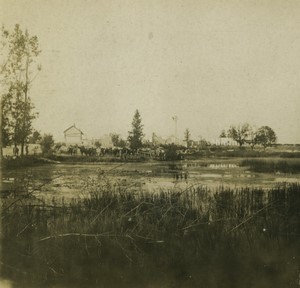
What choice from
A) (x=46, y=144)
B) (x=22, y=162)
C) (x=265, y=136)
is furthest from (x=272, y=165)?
(x=22, y=162)

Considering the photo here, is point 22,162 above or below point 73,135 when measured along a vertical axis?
below

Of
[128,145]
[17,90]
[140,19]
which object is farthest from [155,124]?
[17,90]

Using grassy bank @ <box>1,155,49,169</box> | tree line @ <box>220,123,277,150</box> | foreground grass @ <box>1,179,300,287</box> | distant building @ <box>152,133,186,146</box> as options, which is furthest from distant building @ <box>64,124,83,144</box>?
tree line @ <box>220,123,277,150</box>

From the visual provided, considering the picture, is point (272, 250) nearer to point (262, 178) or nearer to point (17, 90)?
point (262, 178)

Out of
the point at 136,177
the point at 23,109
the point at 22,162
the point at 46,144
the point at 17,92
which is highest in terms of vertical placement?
the point at 17,92

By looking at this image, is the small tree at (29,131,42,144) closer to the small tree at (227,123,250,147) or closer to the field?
the field

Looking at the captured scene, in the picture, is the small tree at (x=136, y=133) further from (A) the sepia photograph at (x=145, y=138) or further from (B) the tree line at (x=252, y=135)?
(B) the tree line at (x=252, y=135)

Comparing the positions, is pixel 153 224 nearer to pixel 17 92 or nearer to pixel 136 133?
pixel 136 133
